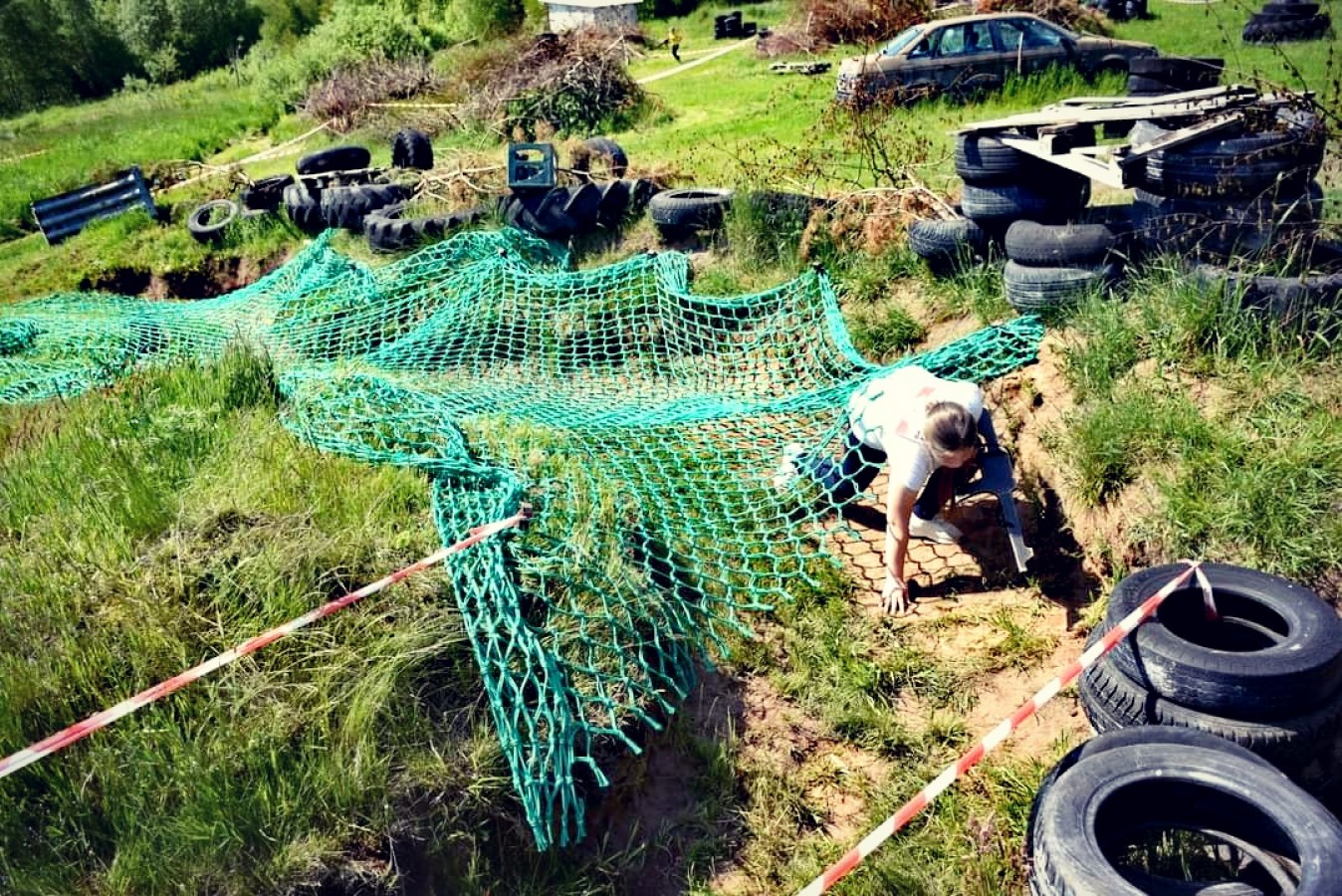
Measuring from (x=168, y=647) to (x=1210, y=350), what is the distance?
14.9 feet

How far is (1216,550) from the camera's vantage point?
3826mm

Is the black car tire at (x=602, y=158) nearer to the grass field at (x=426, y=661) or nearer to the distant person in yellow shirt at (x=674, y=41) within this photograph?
the grass field at (x=426, y=661)

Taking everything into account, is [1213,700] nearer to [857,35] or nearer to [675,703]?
[675,703]

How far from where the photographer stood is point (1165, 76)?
10.4 metres

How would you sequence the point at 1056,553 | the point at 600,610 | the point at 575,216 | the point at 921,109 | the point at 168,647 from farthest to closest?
the point at 921,109
the point at 575,216
the point at 1056,553
the point at 600,610
the point at 168,647

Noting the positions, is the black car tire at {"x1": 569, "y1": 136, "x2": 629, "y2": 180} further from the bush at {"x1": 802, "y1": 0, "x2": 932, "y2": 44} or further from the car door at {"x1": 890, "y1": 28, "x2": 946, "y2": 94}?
the bush at {"x1": 802, "y1": 0, "x2": 932, "y2": 44}

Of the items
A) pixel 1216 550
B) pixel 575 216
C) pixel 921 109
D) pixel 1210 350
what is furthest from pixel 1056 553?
pixel 921 109

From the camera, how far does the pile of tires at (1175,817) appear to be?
2482 millimetres

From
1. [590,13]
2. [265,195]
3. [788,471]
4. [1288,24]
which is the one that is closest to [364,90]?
[590,13]

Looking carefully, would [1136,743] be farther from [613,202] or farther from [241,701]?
[613,202]

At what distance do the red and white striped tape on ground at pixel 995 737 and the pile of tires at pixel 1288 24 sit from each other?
45.9ft

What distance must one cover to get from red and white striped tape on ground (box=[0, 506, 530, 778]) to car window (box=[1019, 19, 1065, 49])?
39.1ft

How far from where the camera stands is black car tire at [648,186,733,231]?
8242 mm

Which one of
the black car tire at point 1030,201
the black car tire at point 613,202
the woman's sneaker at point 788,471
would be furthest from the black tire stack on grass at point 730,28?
the woman's sneaker at point 788,471
